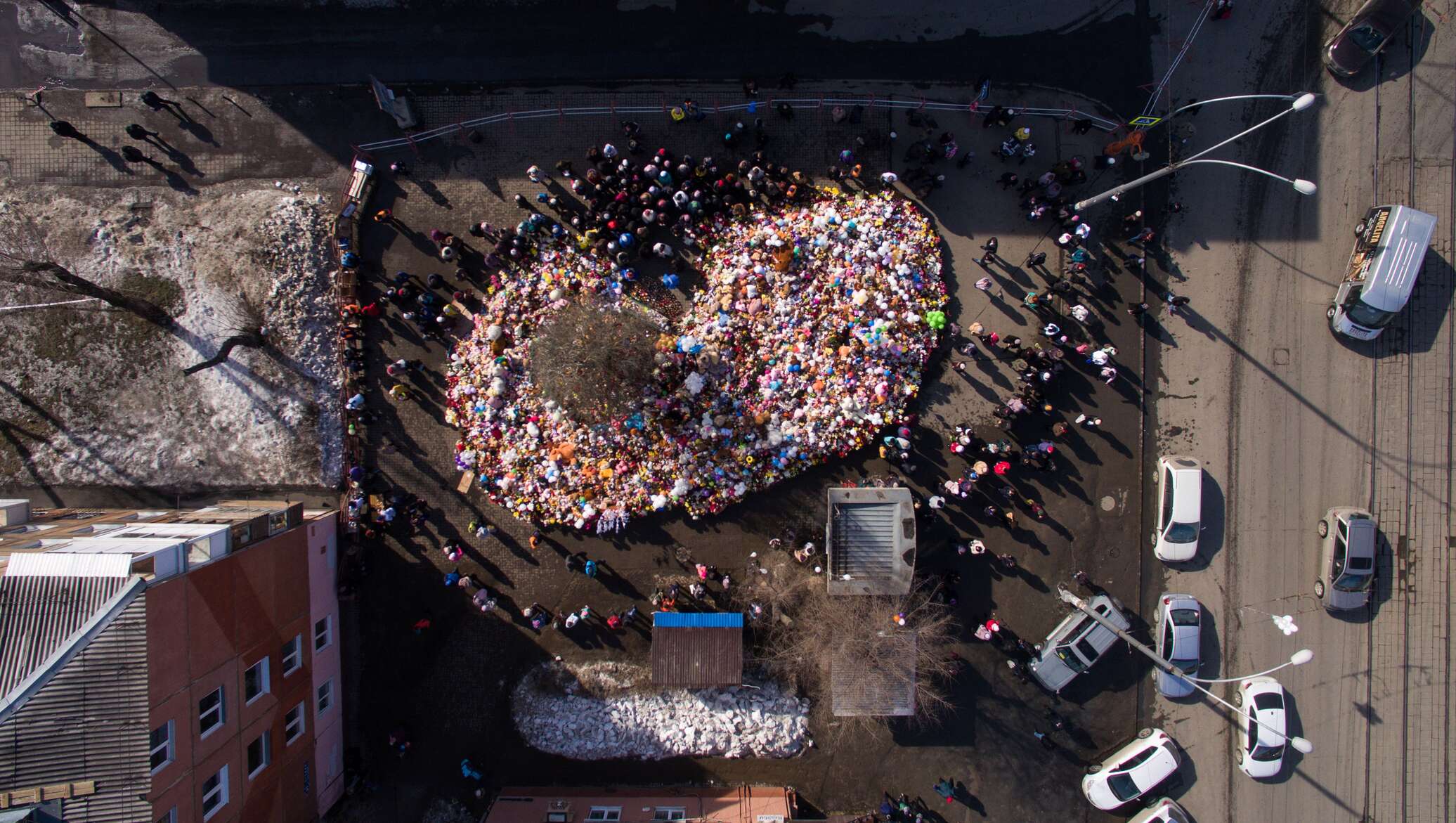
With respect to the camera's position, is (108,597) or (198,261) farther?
(198,261)

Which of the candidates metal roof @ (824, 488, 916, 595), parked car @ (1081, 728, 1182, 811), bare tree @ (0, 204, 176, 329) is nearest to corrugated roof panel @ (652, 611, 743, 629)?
metal roof @ (824, 488, 916, 595)

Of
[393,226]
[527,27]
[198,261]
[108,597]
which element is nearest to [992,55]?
[527,27]

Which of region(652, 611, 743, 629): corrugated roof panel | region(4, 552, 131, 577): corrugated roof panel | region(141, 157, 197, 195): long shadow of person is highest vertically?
region(141, 157, 197, 195): long shadow of person

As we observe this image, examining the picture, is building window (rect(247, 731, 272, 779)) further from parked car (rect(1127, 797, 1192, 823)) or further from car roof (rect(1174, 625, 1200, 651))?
car roof (rect(1174, 625, 1200, 651))

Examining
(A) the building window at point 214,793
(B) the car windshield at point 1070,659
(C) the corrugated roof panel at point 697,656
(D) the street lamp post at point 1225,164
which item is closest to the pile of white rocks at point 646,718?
(C) the corrugated roof panel at point 697,656

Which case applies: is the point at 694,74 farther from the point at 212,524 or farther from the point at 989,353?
the point at 212,524

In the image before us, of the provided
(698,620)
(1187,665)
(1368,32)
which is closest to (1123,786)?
(1187,665)
